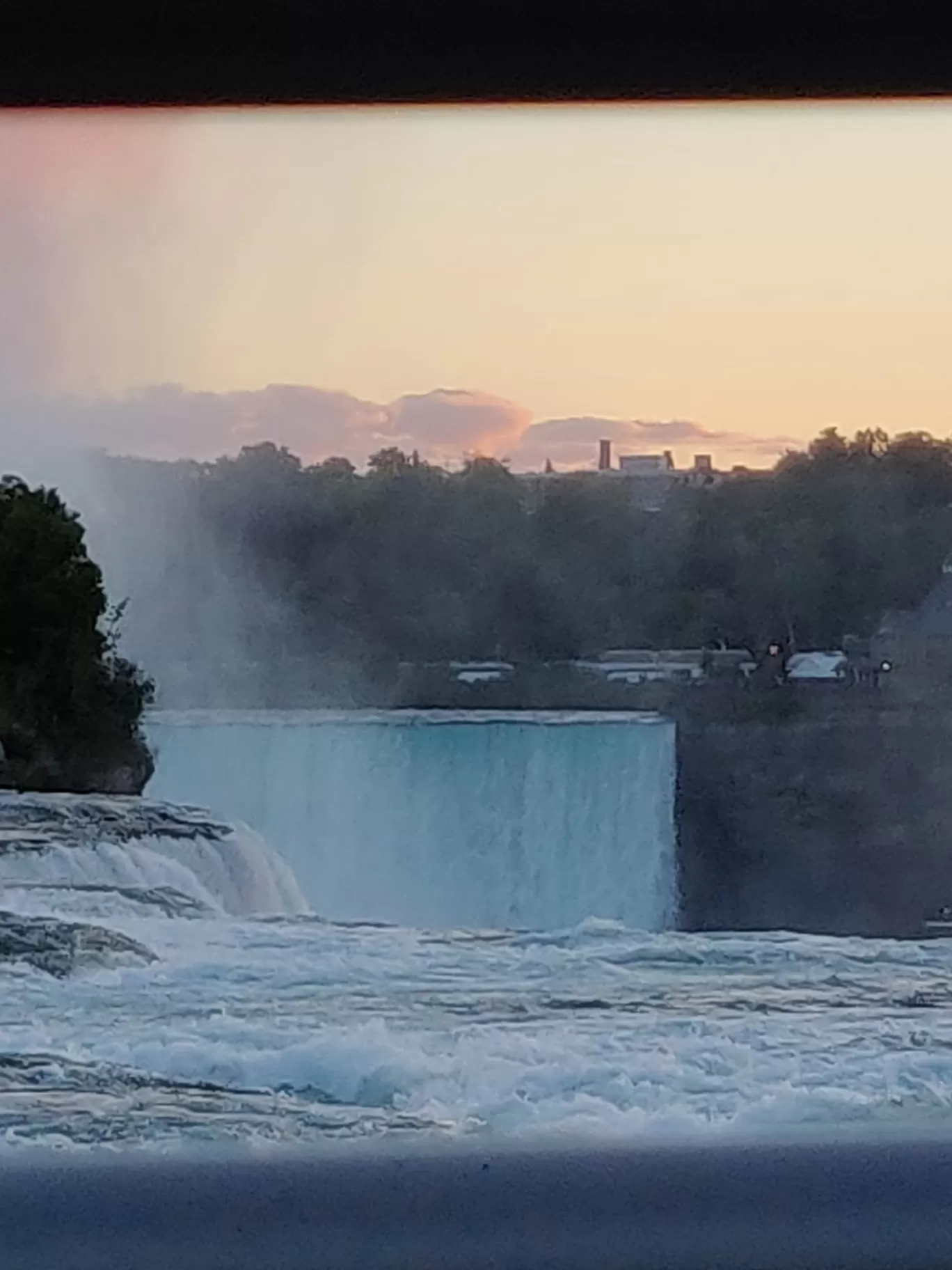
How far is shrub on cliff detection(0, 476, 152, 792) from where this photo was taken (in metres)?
1.76

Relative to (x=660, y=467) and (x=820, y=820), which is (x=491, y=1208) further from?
(x=660, y=467)

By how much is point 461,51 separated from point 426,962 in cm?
99

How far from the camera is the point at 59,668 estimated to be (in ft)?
5.78

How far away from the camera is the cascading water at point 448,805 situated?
176cm

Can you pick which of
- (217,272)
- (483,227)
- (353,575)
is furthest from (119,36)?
(353,575)

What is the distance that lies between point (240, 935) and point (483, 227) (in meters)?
0.83

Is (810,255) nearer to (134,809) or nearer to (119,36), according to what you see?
(119,36)

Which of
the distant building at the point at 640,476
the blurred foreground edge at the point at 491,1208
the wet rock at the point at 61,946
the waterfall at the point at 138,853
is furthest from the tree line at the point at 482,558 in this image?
the blurred foreground edge at the point at 491,1208

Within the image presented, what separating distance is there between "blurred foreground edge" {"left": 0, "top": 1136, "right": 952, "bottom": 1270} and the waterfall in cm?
28

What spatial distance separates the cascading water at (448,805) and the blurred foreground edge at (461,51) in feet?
2.23

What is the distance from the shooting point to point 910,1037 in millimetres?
1732

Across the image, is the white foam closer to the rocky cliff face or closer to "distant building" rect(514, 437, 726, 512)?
the rocky cliff face

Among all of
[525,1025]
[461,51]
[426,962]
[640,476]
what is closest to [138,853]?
[426,962]

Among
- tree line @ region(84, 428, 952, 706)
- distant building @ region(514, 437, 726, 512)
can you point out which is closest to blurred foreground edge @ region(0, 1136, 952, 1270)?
tree line @ region(84, 428, 952, 706)
